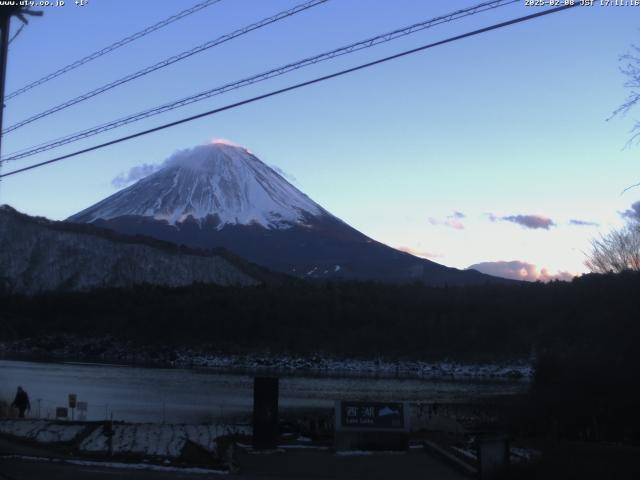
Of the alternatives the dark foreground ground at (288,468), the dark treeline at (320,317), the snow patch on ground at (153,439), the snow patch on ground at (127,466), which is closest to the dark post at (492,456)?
the dark foreground ground at (288,468)

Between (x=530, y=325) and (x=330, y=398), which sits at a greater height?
(x=530, y=325)

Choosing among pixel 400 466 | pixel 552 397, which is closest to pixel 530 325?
pixel 552 397

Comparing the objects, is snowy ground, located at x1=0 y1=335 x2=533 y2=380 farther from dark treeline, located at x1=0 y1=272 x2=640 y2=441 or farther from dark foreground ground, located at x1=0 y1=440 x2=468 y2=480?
dark foreground ground, located at x1=0 y1=440 x2=468 y2=480

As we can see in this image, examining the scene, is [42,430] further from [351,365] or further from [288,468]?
[351,365]

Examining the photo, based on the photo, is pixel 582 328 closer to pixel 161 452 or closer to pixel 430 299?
pixel 430 299

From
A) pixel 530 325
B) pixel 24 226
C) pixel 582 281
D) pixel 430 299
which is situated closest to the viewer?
pixel 582 281

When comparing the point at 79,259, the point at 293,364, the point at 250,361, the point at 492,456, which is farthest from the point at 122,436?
the point at 79,259
